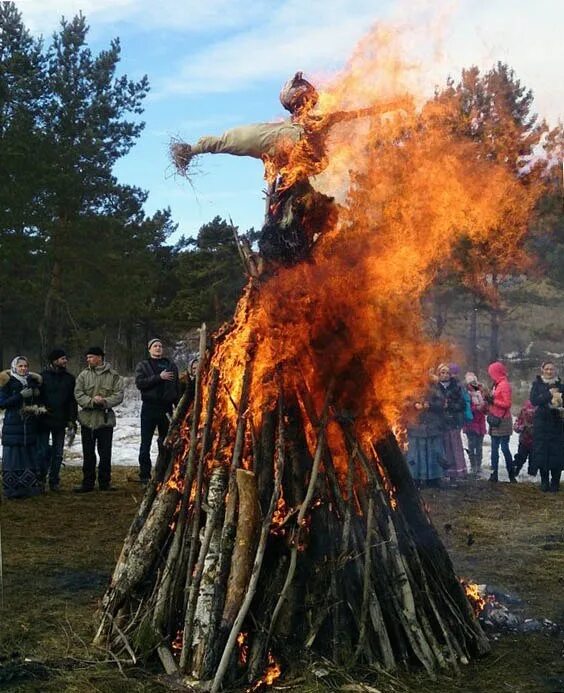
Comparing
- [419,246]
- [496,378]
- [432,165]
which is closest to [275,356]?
[419,246]

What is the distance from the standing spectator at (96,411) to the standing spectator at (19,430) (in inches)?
24.6

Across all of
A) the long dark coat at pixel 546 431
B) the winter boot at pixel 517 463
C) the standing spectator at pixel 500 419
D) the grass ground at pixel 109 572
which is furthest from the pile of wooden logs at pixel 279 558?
the winter boot at pixel 517 463

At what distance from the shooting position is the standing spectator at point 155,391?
9.91 meters

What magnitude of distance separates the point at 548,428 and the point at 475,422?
57.1 inches

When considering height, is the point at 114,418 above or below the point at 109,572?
above

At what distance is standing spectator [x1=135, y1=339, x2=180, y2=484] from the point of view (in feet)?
32.5

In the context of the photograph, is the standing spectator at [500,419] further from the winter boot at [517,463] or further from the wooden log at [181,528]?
the wooden log at [181,528]

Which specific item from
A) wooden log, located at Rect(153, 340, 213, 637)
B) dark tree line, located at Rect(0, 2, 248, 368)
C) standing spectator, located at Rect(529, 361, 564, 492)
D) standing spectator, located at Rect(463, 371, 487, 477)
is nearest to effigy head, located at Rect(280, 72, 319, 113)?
wooden log, located at Rect(153, 340, 213, 637)

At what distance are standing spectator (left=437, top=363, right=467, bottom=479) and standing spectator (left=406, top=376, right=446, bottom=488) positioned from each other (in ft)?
1.29

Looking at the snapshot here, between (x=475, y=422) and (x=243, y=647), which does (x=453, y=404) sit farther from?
(x=243, y=647)

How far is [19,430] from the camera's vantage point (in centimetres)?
950

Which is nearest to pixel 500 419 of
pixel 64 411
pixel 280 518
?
pixel 64 411

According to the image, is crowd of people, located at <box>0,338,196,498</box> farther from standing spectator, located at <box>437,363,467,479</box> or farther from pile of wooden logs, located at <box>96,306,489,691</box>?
pile of wooden logs, located at <box>96,306,489,691</box>

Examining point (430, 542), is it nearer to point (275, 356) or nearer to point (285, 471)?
point (285, 471)
